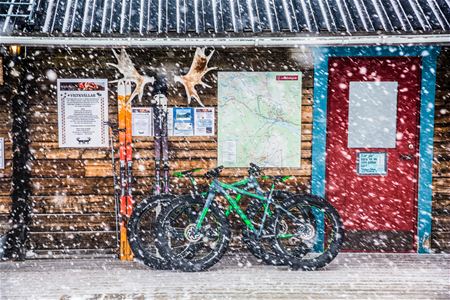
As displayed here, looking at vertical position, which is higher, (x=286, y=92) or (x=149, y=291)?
(x=286, y=92)

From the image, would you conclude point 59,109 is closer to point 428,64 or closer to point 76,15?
point 76,15

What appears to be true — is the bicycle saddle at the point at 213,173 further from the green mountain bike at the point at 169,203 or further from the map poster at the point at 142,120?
the map poster at the point at 142,120

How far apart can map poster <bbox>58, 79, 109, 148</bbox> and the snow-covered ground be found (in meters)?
1.60

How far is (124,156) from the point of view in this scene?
7320mm

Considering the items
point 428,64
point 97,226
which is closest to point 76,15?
point 97,226

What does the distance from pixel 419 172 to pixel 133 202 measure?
3875 millimetres

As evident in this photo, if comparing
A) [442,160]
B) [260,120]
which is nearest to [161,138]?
[260,120]

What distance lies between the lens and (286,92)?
755cm

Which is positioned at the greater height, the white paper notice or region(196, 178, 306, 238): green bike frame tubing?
the white paper notice

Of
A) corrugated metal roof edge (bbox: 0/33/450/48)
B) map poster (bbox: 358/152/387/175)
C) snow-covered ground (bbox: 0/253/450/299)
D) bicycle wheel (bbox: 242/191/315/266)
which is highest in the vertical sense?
corrugated metal roof edge (bbox: 0/33/450/48)

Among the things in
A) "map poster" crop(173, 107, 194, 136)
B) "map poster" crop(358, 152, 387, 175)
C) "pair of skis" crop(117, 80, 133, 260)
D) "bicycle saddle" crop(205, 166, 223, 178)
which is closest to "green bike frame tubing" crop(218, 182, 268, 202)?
"bicycle saddle" crop(205, 166, 223, 178)

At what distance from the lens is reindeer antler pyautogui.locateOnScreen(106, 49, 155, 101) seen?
7.40 meters

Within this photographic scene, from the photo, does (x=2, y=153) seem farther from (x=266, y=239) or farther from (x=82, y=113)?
(x=266, y=239)

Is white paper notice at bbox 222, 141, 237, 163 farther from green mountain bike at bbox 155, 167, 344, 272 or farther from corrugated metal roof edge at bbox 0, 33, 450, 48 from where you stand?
corrugated metal roof edge at bbox 0, 33, 450, 48
